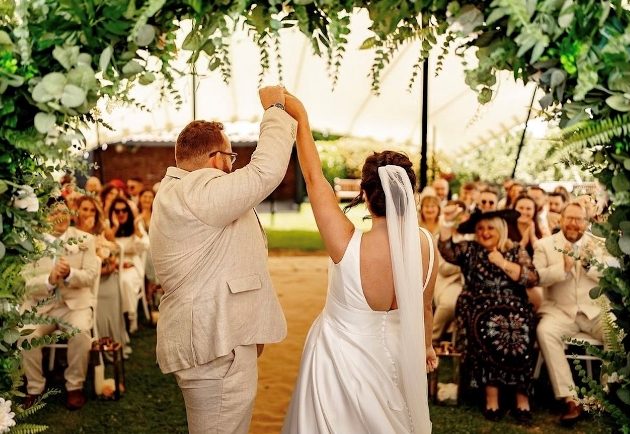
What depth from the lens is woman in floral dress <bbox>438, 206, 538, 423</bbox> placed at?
4754 mm

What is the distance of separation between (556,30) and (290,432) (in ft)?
7.00

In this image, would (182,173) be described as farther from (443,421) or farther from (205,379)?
(443,421)

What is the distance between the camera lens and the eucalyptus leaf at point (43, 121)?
1955mm

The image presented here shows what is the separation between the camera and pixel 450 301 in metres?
5.89

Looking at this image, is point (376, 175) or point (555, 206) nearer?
point (376, 175)

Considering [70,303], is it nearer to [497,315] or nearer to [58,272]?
[58,272]

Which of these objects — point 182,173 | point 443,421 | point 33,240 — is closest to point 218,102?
point 443,421

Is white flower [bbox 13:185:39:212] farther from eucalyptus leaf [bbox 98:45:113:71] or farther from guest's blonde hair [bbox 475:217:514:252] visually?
guest's blonde hair [bbox 475:217:514:252]

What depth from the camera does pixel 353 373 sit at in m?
3.03

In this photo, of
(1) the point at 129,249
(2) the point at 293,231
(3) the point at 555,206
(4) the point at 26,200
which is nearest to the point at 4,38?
(4) the point at 26,200

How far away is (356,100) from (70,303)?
21.7ft

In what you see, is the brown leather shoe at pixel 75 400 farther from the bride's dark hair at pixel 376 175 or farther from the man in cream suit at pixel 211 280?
the bride's dark hair at pixel 376 175

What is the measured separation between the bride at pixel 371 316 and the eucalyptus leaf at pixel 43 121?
1173 millimetres

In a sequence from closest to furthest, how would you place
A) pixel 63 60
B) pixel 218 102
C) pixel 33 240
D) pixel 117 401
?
pixel 63 60 → pixel 33 240 → pixel 117 401 → pixel 218 102
